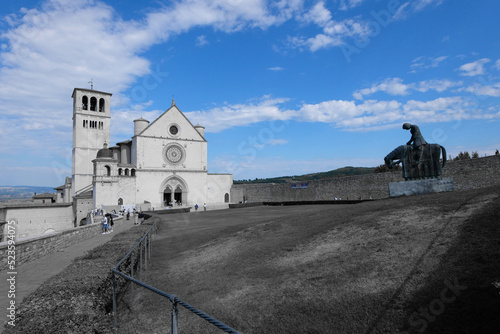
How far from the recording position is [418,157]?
599 inches

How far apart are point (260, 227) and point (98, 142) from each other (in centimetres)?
4924

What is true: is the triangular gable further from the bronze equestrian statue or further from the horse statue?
the horse statue

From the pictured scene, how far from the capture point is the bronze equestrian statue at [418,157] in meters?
14.8

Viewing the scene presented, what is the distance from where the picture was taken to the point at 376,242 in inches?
294

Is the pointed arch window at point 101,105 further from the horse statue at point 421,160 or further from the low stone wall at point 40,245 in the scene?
the horse statue at point 421,160

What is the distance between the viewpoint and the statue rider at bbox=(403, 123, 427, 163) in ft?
50.0

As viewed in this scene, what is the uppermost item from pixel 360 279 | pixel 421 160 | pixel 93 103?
pixel 93 103

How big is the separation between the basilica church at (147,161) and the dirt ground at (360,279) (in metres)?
40.1

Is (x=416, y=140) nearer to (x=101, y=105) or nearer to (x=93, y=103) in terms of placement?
(x=101, y=105)

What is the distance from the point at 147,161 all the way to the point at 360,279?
47.1m

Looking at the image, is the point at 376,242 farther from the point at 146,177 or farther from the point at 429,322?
the point at 146,177

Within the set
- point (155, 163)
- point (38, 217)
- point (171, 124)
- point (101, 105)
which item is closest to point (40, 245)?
point (38, 217)

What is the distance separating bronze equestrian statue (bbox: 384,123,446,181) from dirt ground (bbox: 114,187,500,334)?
5.62 metres

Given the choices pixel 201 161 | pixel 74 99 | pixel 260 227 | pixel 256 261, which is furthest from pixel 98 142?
pixel 256 261
